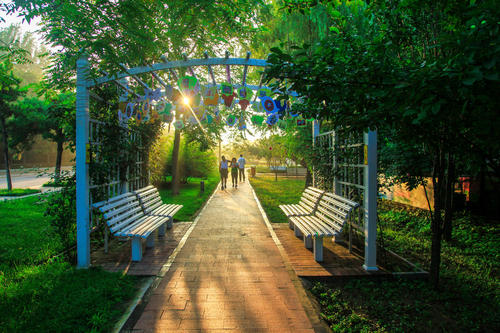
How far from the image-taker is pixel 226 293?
3.53 meters

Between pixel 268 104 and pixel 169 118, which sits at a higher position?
pixel 268 104

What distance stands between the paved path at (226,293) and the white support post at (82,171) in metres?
1.43

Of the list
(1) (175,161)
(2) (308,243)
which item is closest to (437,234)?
(2) (308,243)

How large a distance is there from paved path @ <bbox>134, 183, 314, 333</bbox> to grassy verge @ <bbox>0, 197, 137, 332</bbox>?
1.53 ft

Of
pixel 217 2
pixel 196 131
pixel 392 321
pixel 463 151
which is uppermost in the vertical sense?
pixel 217 2

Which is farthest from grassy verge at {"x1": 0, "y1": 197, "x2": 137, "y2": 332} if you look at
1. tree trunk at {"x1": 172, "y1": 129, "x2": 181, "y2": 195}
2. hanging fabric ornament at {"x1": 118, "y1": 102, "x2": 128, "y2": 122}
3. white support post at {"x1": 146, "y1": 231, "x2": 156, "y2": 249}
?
tree trunk at {"x1": 172, "y1": 129, "x2": 181, "y2": 195}

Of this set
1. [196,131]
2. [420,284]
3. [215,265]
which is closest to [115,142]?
[215,265]

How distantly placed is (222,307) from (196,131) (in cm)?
1101

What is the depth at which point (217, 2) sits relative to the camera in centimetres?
596

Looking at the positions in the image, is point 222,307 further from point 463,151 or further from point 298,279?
point 463,151

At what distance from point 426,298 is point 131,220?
4.70 meters

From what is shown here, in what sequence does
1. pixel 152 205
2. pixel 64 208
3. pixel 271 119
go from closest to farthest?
pixel 64 208 < pixel 152 205 < pixel 271 119

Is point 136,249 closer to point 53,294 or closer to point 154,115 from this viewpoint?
point 53,294

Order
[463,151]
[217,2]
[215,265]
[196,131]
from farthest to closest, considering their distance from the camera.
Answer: [196,131]
[217,2]
[215,265]
[463,151]
